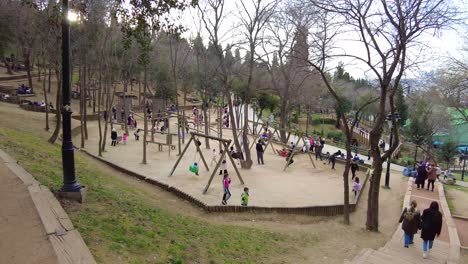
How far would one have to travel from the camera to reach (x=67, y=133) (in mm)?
7664

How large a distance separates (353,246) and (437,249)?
2220 mm

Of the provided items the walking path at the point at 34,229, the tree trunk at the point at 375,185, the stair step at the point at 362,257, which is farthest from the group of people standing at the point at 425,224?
the walking path at the point at 34,229

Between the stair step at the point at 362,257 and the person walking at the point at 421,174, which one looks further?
the person walking at the point at 421,174

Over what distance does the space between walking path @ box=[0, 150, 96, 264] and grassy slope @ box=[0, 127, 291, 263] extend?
29cm

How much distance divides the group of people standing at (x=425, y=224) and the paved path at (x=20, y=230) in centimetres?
847

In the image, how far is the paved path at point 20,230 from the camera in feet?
A: 17.4

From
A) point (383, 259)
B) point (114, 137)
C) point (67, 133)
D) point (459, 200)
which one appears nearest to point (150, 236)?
point (67, 133)

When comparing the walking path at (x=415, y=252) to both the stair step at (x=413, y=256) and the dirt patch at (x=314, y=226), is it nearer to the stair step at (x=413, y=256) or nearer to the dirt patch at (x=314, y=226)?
the stair step at (x=413, y=256)

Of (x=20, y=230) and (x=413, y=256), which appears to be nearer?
(x=20, y=230)

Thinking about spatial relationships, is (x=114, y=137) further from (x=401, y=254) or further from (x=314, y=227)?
(x=401, y=254)

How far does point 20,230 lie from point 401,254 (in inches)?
345

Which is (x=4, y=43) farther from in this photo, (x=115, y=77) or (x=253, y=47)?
(x=253, y=47)

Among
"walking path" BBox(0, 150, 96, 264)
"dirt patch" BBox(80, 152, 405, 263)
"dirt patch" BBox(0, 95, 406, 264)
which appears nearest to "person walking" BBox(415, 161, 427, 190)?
"dirt patch" BBox(0, 95, 406, 264)

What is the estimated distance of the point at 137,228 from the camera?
7.28 meters
